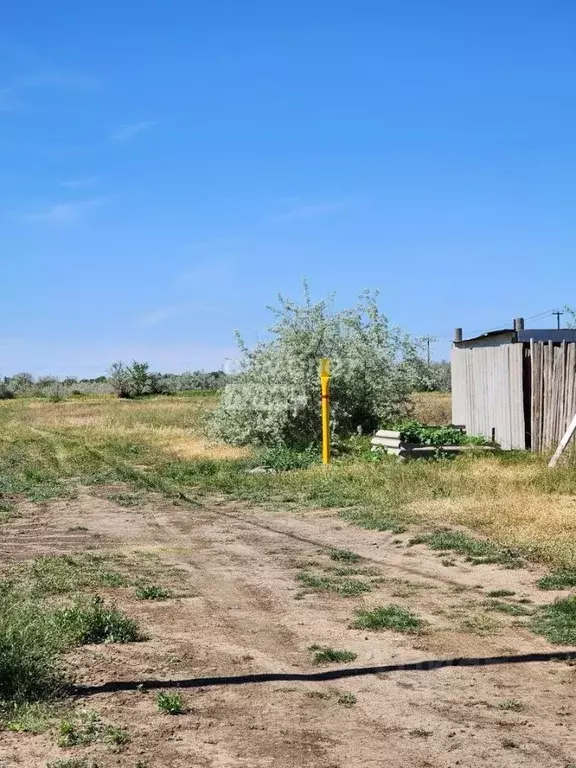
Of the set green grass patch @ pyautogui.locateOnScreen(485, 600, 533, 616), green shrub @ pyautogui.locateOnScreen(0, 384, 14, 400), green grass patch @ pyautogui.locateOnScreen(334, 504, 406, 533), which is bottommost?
green grass patch @ pyautogui.locateOnScreen(485, 600, 533, 616)

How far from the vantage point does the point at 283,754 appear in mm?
4465

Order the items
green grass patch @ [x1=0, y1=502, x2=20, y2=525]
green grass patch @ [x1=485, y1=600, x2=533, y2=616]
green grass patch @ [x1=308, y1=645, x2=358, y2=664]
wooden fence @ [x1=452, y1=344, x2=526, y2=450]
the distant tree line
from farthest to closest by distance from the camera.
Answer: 1. the distant tree line
2. wooden fence @ [x1=452, y1=344, x2=526, y2=450]
3. green grass patch @ [x1=0, y1=502, x2=20, y2=525]
4. green grass patch @ [x1=485, y1=600, x2=533, y2=616]
5. green grass patch @ [x1=308, y1=645, x2=358, y2=664]

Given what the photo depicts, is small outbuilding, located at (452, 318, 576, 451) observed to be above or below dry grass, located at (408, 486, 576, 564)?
above

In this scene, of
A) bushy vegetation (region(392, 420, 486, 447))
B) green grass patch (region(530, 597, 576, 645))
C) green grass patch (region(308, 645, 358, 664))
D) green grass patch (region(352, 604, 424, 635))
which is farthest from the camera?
bushy vegetation (region(392, 420, 486, 447))

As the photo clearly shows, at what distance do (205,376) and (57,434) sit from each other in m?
53.8

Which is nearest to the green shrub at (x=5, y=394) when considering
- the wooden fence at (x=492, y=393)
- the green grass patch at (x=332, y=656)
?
the wooden fence at (x=492, y=393)

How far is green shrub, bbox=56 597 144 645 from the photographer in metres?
6.32

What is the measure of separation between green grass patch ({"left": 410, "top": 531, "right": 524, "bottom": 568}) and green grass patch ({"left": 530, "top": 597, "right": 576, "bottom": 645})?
154cm

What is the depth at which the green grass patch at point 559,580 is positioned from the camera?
7.77m

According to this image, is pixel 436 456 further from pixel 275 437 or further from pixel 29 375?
pixel 29 375

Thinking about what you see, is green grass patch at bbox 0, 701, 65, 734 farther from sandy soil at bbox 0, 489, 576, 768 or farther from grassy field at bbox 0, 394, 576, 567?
grassy field at bbox 0, 394, 576, 567

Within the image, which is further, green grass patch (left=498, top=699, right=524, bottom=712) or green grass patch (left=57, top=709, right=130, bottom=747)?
green grass patch (left=498, top=699, right=524, bottom=712)

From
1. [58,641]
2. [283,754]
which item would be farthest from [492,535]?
[283,754]

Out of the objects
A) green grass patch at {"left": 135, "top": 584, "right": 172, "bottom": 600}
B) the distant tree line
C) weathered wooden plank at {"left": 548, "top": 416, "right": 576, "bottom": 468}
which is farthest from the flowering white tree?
the distant tree line
